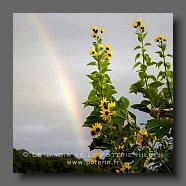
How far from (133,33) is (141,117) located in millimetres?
509

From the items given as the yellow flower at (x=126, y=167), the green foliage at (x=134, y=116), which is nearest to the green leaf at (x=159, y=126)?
the green foliage at (x=134, y=116)

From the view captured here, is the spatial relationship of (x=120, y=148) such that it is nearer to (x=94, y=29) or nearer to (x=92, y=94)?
(x=92, y=94)

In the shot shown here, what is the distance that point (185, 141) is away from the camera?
3.04 metres

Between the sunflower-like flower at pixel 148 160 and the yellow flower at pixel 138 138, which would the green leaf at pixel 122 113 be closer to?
the yellow flower at pixel 138 138

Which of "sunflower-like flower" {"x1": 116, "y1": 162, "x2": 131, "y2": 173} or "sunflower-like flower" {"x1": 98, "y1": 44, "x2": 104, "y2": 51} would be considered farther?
"sunflower-like flower" {"x1": 98, "y1": 44, "x2": 104, "y2": 51}

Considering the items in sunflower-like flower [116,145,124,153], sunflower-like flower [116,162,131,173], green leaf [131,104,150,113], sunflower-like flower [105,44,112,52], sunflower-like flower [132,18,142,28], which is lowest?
sunflower-like flower [116,162,131,173]

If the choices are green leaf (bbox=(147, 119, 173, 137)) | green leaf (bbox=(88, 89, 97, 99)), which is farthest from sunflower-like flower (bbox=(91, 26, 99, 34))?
green leaf (bbox=(147, 119, 173, 137))

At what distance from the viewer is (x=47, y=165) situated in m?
3.09

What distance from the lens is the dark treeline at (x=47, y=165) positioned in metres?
3.07

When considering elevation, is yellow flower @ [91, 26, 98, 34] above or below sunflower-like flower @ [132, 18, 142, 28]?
below

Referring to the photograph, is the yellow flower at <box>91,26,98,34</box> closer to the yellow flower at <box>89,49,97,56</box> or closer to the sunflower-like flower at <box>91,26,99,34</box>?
the sunflower-like flower at <box>91,26,99,34</box>

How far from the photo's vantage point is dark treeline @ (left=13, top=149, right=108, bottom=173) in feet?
10.1

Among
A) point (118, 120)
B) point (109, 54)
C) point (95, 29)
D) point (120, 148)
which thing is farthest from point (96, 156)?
point (95, 29)

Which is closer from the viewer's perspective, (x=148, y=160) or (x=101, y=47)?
(x=148, y=160)
